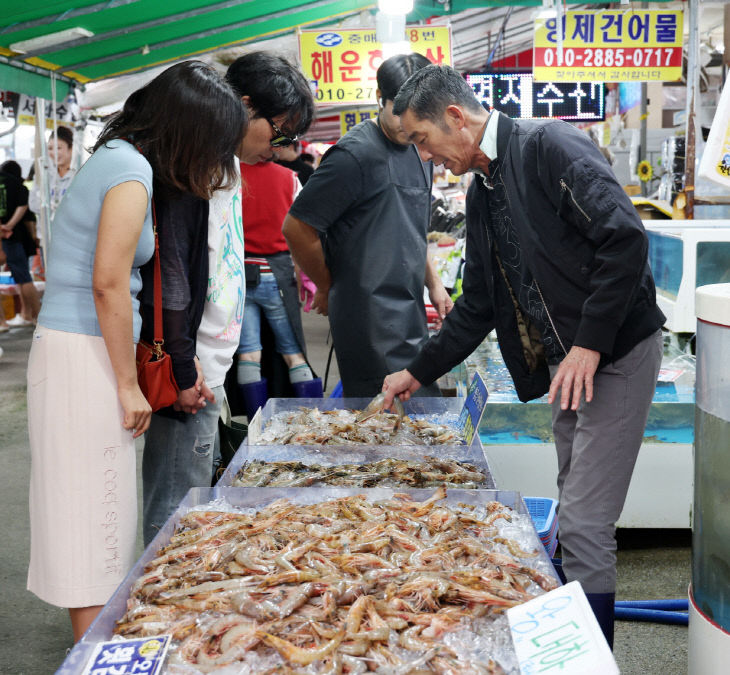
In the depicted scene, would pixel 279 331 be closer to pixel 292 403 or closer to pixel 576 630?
pixel 292 403

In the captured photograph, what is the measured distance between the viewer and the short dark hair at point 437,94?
2521mm

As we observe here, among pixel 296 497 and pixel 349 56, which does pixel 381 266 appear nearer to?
pixel 296 497

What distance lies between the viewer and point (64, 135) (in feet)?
32.2

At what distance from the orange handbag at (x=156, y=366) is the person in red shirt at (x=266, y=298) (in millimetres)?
1946

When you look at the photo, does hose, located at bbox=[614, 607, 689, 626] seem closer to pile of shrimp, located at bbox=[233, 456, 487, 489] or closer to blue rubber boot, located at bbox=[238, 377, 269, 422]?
pile of shrimp, located at bbox=[233, 456, 487, 489]

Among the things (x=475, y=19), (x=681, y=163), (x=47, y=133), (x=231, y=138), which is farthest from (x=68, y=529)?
(x=475, y=19)

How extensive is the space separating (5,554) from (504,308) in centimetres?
299

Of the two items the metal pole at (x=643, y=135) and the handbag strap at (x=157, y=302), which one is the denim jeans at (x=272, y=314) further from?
the metal pole at (x=643, y=135)

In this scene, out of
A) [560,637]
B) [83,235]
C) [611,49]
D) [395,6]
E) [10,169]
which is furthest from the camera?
[10,169]

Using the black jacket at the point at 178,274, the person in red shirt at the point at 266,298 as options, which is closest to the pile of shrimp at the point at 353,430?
the black jacket at the point at 178,274

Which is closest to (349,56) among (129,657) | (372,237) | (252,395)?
(252,395)

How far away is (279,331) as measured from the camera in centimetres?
461

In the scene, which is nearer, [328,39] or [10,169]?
[328,39]

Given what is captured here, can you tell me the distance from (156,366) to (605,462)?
4.41ft
